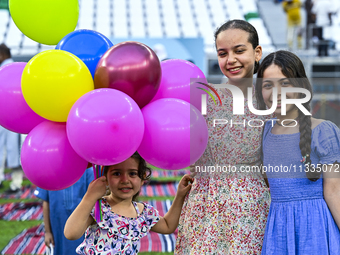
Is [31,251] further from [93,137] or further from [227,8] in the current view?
[227,8]

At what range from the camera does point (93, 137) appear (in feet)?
3.46

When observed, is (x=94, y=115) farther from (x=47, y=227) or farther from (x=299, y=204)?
(x=47, y=227)

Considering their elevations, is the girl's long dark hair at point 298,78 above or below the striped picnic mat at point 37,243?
above

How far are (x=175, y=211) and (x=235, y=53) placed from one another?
63 cm

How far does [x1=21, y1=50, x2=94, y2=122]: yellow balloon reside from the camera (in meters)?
1.11

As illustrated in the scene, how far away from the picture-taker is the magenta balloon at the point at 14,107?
124 cm

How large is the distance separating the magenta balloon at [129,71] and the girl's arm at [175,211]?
1.52 ft

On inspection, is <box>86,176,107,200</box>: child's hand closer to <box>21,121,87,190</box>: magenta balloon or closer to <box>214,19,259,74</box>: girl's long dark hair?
<box>21,121,87,190</box>: magenta balloon

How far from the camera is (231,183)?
1.41 metres

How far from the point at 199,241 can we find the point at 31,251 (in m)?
1.89

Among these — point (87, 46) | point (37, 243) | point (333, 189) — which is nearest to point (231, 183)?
point (333, 189)

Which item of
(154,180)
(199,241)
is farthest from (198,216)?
(154,180)

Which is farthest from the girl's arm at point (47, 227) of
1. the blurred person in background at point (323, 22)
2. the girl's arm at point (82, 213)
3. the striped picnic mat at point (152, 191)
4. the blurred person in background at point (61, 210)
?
the blurred person in background at point (323, 22)

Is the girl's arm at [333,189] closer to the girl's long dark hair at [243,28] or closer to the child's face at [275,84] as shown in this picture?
the child's face at [275,84]
